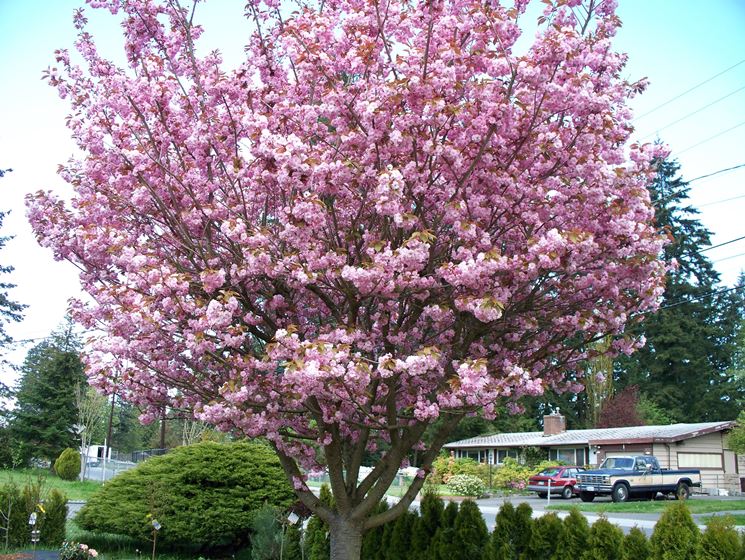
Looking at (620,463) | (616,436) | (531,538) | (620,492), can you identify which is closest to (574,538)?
(531,538)

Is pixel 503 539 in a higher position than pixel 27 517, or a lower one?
higher

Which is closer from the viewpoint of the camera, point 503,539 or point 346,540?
point 346,540

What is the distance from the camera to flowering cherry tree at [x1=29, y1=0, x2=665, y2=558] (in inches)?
231

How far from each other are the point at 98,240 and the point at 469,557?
531 cm

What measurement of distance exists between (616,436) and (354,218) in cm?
2801

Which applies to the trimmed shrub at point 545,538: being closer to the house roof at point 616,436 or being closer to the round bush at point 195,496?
the round bush at point 195,496

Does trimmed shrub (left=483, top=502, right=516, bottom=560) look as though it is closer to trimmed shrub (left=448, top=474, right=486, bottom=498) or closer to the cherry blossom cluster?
the cherry blossom cluster

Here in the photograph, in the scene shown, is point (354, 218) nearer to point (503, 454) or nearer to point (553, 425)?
point (553, 425)

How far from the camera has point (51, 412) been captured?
40.3 m

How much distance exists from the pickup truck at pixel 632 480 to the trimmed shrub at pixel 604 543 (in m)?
19.4

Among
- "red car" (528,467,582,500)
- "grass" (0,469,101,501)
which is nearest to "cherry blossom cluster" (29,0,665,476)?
"grass" (0,469,101,501)

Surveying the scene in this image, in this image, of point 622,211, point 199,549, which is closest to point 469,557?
point 622,211

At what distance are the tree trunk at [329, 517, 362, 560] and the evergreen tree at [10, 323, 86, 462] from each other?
117 feet

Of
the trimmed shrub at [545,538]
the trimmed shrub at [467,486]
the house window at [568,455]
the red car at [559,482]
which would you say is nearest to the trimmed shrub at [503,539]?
the trimmed shrub at [545,538]
